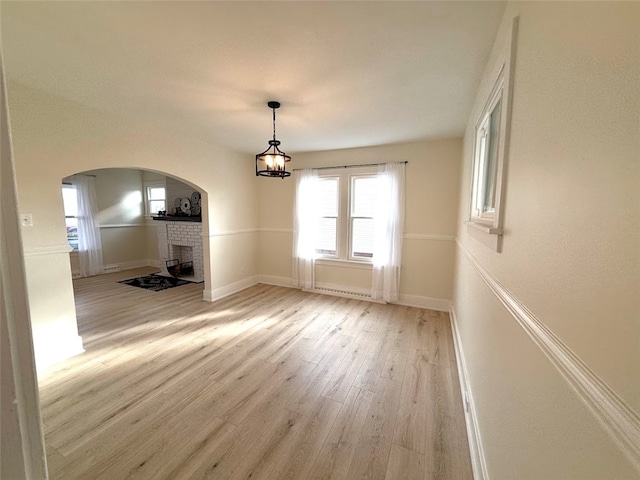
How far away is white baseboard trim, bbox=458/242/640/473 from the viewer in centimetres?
45

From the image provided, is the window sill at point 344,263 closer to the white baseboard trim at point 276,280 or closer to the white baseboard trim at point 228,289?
the white baseboard trim at point 276,280

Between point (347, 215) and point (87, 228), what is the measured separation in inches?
220

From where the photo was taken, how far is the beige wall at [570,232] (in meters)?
0.49

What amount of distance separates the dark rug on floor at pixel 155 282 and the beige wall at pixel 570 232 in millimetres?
5162

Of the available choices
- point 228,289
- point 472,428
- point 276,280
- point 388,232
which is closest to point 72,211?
point 228,289

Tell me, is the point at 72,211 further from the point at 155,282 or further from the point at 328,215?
the point at 328,215

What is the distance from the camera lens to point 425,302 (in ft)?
12.8

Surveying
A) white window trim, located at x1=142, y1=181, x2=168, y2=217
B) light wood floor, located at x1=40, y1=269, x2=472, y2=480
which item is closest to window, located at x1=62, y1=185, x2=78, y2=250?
white window trim, located at x1=142, y1=181, x2=168, y2=217

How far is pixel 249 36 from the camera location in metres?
1.55

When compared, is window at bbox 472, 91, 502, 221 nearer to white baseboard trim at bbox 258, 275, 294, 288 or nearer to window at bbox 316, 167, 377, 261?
window at bbox 316, 167, 377, 261

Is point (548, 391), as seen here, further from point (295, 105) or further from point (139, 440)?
point (295, 105)

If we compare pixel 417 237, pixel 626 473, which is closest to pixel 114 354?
pixel 626 473

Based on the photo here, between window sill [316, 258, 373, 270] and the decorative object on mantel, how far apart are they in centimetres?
293

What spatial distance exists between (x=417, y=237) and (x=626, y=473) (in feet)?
11.7
